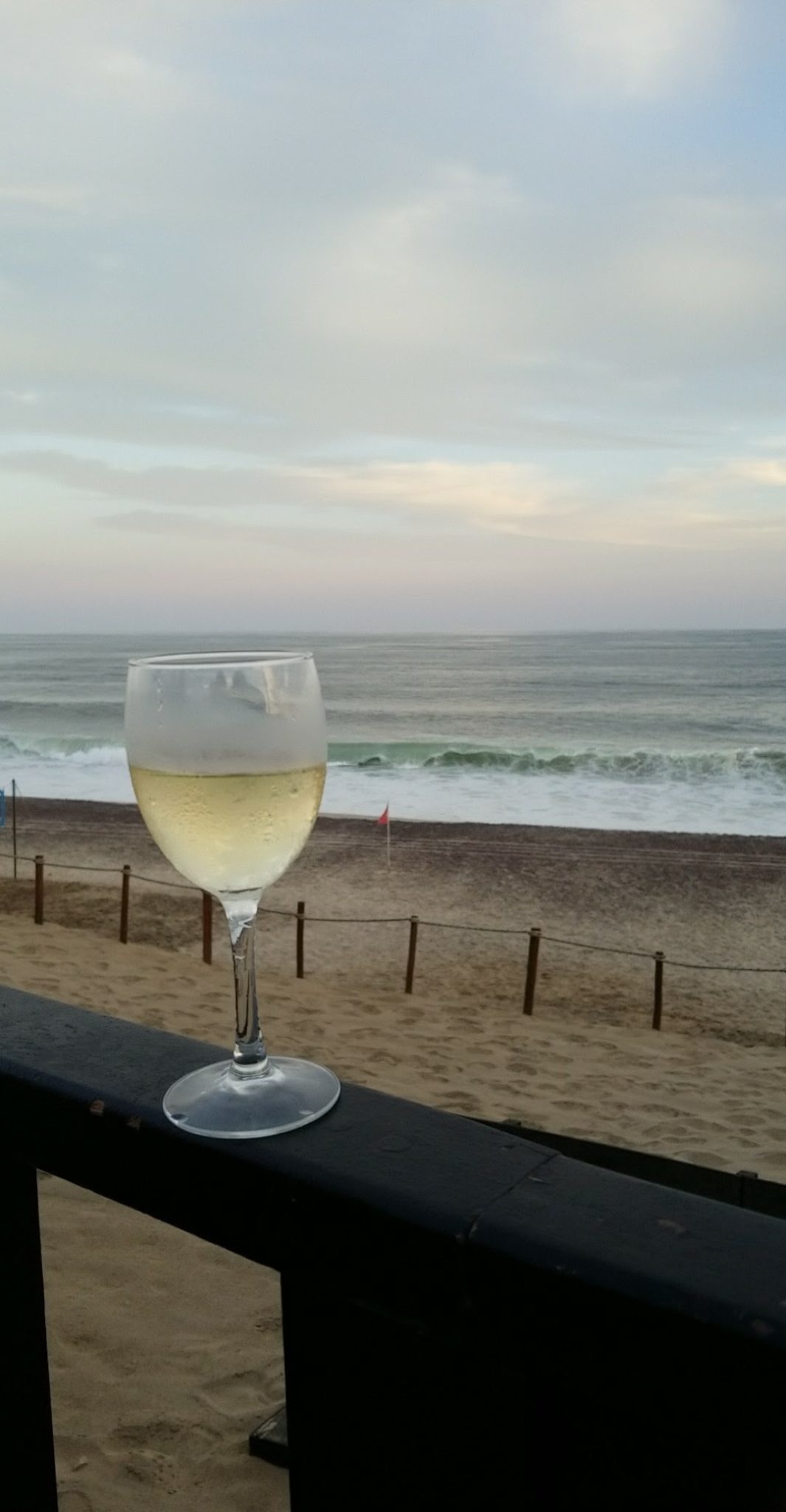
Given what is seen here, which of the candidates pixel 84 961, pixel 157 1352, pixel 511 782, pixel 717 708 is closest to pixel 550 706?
pixel 717 708

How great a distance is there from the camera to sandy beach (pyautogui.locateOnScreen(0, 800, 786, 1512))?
2.85 meters

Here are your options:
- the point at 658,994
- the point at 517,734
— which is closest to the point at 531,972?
the point at 658,994

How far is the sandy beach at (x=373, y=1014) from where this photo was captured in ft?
9.35

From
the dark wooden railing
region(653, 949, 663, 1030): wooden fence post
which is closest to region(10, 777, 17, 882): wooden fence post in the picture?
region(653, 949, 663, 1030): wooden fence post

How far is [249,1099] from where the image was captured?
75 cm

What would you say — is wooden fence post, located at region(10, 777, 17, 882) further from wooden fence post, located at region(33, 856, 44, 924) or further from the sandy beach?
wooden fence post, located at region(33, 856, 44, 924)

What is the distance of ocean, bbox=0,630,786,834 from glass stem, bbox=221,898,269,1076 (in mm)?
7204

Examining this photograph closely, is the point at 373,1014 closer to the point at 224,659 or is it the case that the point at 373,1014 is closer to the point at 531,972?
the point at 531,972

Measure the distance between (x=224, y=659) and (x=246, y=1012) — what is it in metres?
0.28

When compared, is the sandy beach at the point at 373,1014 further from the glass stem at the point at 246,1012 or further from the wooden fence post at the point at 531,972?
the glass stem at the point at 246,1012

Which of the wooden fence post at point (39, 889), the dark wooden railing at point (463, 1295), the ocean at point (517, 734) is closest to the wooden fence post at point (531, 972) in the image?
the ocean at point (517, 734)

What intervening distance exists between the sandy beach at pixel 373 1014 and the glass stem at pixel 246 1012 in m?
1.69

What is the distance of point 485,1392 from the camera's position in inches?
21.7

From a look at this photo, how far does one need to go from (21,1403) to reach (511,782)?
29302mm
